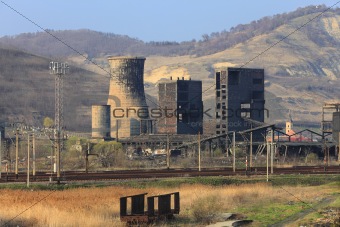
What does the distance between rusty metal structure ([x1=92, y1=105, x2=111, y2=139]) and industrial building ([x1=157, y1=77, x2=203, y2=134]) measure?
13.2 meters

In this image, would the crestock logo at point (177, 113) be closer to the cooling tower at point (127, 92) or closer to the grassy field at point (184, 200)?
the cooling tower at point (127, 92)

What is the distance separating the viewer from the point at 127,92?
156250mm

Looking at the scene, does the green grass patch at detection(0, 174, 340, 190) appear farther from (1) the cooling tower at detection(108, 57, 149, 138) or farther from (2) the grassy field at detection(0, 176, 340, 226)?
(1) the cooling tower at detection(108, 57, 149, 138)

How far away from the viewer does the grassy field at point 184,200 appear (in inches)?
1232

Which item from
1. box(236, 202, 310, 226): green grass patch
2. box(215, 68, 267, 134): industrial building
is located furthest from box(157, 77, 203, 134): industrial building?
box(236, 202, 310, 226): green grass patch

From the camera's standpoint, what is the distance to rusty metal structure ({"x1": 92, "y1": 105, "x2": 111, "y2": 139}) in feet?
488

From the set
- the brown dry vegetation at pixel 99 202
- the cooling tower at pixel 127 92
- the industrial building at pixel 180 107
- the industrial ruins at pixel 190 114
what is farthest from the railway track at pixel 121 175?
the cooling tower at pixel 127 92

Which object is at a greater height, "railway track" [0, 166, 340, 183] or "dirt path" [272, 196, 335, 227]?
"dirt path" [272, 196, 335, 227]

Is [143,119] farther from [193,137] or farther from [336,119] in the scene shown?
[336,119]

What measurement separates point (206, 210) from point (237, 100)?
315ft

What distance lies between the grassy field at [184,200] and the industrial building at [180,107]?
258ft

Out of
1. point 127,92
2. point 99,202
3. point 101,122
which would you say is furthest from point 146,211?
point 127,92

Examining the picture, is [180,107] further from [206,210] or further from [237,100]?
[206,210]

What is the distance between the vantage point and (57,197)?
41.5 metres
